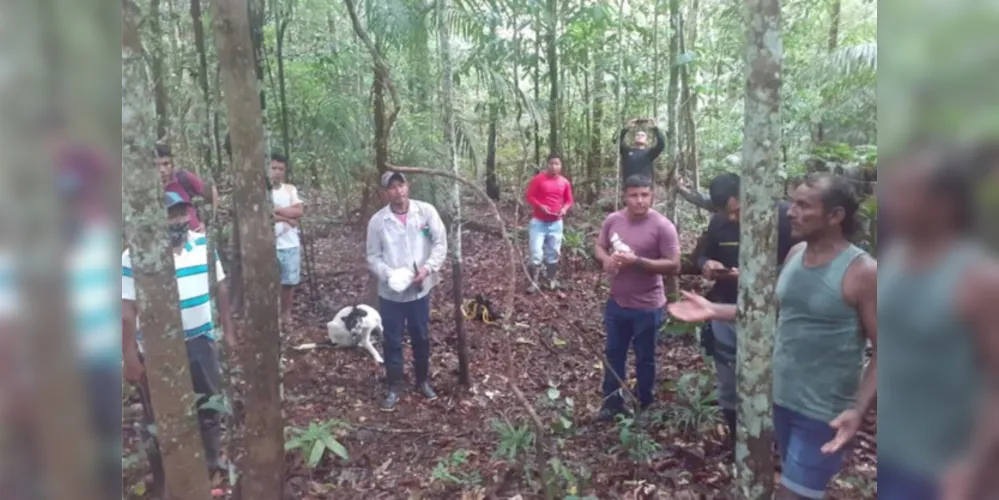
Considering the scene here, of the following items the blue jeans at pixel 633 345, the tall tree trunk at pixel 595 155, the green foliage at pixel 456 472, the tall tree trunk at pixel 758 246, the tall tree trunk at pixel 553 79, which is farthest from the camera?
the tall tree trunk at pixel 595 155

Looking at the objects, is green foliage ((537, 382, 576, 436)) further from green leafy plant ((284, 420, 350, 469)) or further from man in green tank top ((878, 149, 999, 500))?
man in green tank top ((878, 149, 999, 500))

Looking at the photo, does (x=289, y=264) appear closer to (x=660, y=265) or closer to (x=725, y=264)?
(x=660, y=265)

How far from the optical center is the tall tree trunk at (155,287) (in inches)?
58.4

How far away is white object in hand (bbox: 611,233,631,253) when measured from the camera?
424 centimetres

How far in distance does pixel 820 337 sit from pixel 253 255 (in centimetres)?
207

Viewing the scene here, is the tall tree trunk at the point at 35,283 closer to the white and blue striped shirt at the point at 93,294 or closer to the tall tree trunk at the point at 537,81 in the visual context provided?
the white and blue striped shirt at the point at 93,294

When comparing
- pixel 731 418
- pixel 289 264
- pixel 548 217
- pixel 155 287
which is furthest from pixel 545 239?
pixel 155 287

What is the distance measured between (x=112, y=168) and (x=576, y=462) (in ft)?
12.0

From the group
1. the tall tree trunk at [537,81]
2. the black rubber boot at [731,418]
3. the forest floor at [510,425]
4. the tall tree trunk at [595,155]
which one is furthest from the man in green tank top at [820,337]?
the tall tree trunk at [595,155]

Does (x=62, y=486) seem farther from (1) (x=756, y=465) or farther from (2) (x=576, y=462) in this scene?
(2) (x=576, y=462)

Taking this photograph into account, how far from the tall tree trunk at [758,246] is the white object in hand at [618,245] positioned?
186 centimetres

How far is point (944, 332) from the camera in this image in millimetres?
562

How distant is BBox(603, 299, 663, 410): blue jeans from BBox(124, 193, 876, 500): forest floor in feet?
0.63

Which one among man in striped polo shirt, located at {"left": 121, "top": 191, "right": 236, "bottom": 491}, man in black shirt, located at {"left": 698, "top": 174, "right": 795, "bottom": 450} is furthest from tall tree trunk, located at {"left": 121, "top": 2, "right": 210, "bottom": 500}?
man in black shirt, located at {"left": 698, "top": 174, "right": 795, "bottom": 450}
